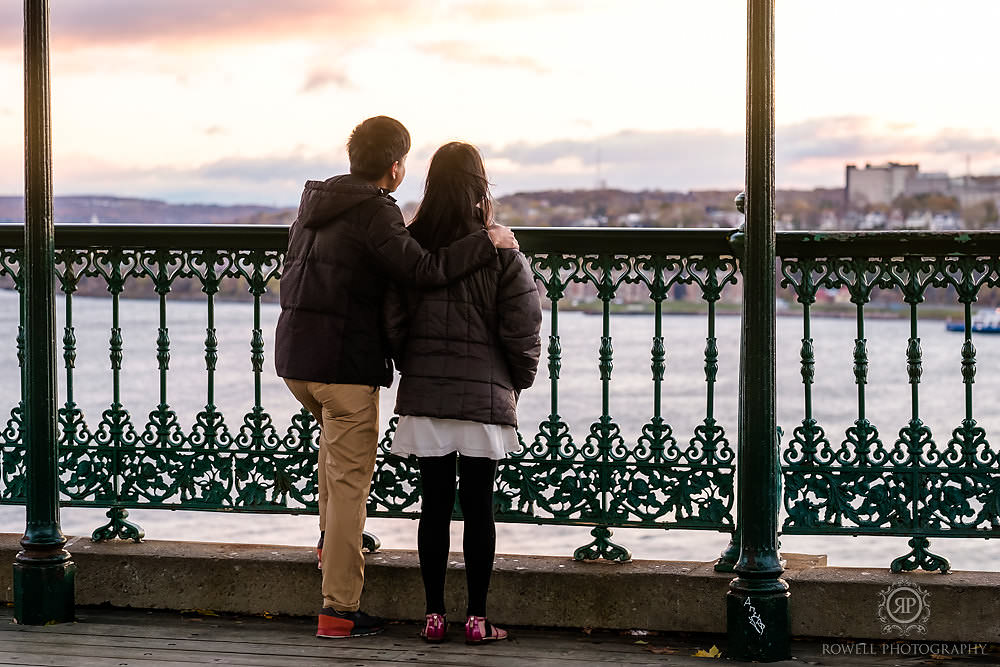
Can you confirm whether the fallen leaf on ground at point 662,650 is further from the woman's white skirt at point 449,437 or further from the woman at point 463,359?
the woman's white skirt at point 449,437

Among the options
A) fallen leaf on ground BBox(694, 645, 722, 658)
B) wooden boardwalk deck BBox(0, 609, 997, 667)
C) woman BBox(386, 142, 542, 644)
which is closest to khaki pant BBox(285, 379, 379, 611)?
woman BBox(386, 142, 542, 644)

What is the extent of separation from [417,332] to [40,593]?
1.78 metres

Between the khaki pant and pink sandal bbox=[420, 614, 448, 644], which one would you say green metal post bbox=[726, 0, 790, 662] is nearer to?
pink sandal bbox=[420, 614, 448, 644]

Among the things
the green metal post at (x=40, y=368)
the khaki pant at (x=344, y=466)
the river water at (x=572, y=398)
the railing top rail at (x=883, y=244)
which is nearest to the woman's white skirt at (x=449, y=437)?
the khaki pant at (x=344, y=466)

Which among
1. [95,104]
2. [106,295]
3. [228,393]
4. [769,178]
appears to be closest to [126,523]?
[106,295]

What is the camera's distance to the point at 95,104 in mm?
59688

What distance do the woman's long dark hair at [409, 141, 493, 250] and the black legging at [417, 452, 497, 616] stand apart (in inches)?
30.1

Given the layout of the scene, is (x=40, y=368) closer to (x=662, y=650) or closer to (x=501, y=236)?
(x=501, y=236)

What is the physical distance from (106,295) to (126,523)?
927mm

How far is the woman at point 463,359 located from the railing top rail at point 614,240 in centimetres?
50

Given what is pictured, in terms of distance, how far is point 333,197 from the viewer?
4617mm

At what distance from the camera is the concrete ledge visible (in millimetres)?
4855

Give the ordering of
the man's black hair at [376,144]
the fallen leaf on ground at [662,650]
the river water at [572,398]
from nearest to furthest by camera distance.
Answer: the man's black hair at [376,144] → the fallen leaf on ground at [662,650] → the river water at [572,398]

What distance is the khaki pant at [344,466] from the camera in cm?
470
